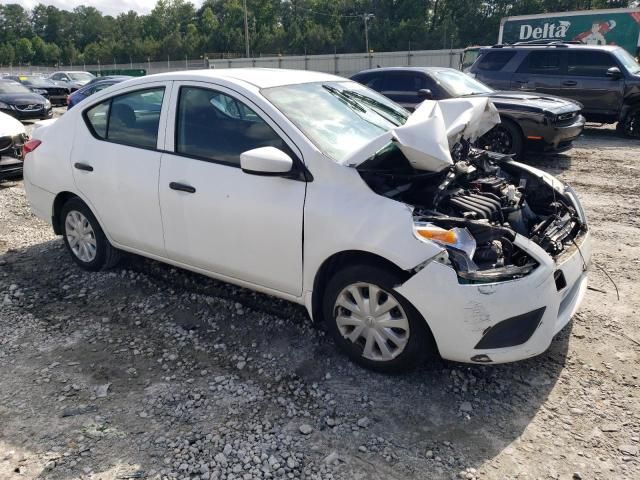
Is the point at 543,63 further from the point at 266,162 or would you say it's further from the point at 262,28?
the point at 262,28

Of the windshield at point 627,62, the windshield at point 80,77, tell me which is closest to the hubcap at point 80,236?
the windshield at point 627,62

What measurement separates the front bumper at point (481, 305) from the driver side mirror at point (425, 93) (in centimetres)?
652

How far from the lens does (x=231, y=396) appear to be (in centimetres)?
299

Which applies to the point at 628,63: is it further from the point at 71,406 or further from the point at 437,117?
the point at 71,406

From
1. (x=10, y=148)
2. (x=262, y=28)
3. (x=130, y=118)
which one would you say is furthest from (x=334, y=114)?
(x=262, y=28)

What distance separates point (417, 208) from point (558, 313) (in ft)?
3.35

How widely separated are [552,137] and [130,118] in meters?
6.82

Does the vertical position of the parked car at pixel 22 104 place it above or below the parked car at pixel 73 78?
below

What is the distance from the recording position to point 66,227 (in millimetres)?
4680

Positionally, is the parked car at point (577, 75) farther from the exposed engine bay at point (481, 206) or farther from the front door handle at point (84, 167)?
the front door handle at point (84, 167)

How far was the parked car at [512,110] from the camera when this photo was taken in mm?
8344

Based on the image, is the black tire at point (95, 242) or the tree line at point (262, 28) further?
the tree line at point (262, 28)

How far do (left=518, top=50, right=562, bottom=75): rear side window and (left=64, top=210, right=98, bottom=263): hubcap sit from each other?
10.6 meters

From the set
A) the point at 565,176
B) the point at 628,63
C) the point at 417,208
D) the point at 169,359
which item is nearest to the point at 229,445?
the point at 169,359
